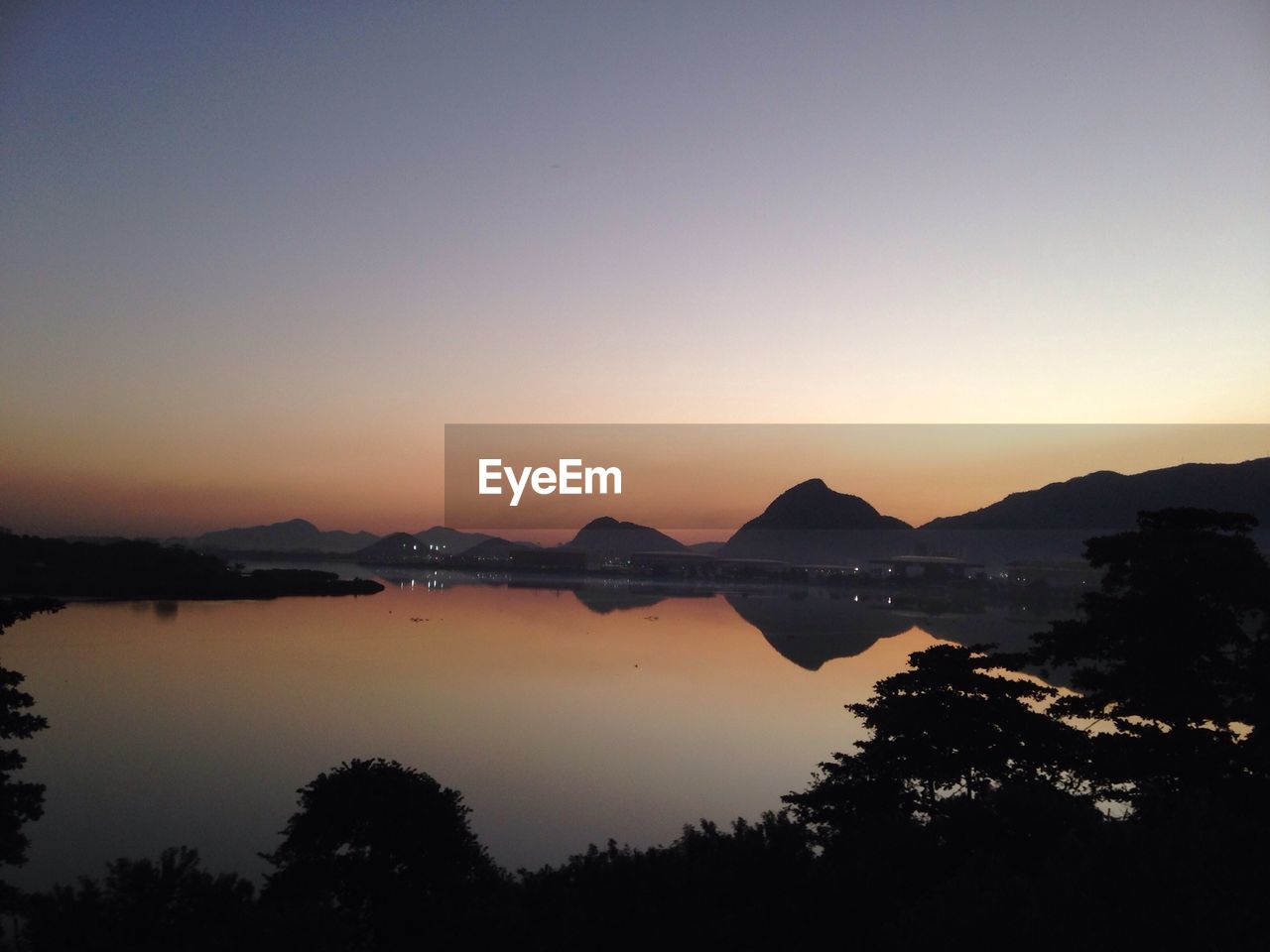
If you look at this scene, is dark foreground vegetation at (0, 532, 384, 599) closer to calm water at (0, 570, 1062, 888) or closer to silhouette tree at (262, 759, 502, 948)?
calm water at (0, 570, 1062, 888)

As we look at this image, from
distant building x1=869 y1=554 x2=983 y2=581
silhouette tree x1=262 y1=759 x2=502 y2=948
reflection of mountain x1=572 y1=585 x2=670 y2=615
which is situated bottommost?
reflection of mountain x1=572 y1=585 x2=670 y2=615

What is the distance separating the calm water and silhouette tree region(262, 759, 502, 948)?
4.32 m

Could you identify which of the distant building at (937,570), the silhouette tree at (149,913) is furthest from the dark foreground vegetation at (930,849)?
the distant building at (937,570)

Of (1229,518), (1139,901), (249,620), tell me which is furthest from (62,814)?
(249,620)

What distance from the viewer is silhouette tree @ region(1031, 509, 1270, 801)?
8867 millimetres

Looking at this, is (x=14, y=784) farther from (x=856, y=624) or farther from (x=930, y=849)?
(x=856, y=624)

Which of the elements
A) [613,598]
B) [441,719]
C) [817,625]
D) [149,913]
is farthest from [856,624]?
[149,913]

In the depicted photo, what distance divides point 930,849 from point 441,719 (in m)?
17.3

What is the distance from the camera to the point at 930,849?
679 centimetres

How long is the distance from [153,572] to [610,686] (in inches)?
1916

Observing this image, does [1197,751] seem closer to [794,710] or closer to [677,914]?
[677,914]

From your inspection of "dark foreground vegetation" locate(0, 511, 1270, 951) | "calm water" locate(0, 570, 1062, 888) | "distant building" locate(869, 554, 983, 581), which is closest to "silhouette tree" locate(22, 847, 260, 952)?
"dark foreground vegetation" locate(0, 511, 1270, 951)

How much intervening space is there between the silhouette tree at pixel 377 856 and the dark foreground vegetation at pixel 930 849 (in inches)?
0.8

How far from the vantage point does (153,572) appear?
Answer: 2400 inches
